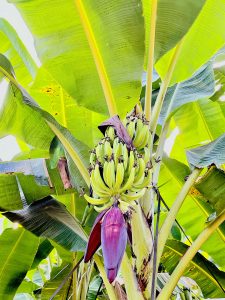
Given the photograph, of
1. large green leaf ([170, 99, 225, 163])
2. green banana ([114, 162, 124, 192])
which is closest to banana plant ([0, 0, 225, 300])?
green banana ([114, 162, 124, 192])

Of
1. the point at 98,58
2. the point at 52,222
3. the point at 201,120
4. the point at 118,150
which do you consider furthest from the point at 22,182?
the point at 201,120

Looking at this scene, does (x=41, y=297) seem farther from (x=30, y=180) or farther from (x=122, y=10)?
(x=122, y=10)

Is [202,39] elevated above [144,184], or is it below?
above

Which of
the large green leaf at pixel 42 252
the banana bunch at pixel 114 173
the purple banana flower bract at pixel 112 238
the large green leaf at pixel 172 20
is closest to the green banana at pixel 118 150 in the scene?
the banana bunch at pixel 114 173

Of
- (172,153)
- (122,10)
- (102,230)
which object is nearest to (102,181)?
(102,230)

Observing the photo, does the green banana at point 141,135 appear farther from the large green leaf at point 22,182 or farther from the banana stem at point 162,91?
the large green leaf at point 22,182

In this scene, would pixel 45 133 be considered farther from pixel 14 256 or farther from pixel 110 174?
pixel 110 174

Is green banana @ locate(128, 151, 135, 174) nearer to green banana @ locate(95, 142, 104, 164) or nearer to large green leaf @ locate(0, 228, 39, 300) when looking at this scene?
green banana @ locate(95, 142, 104, 164)
